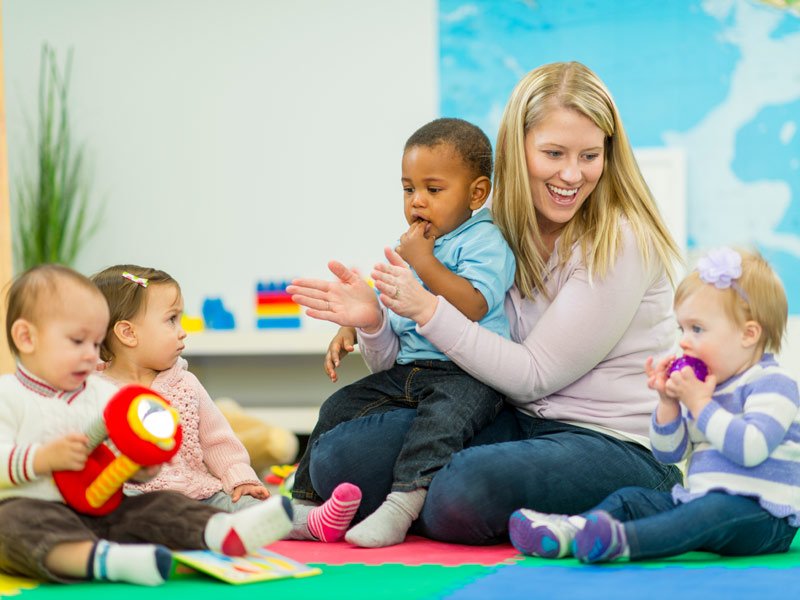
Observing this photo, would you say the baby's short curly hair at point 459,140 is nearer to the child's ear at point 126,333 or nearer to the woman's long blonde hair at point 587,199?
the woman's long blonde hair at point 587,199

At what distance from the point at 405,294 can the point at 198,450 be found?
477mm

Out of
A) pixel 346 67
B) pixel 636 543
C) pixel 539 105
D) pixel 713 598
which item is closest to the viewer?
pixel 713 598

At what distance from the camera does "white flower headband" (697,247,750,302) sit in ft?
4.85

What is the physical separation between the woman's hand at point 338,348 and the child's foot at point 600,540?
67cm

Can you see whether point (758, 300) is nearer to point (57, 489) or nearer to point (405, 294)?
point (405, 294)

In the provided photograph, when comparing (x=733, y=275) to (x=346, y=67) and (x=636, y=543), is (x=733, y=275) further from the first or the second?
(x=346, y=67)

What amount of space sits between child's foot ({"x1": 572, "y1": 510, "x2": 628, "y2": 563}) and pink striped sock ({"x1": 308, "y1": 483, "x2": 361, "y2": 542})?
0.41 m

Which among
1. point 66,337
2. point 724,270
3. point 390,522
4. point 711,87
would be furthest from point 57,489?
point 711,87

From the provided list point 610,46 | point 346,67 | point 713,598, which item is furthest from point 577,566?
point 346,67

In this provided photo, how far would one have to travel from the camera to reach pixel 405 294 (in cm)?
170

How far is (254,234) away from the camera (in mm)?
4438

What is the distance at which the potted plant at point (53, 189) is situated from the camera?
4375mm

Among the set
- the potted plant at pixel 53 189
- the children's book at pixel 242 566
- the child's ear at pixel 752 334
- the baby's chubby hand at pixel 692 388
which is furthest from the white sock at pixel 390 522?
the potted plant at pixel 53 189

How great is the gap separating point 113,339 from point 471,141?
75 cm
